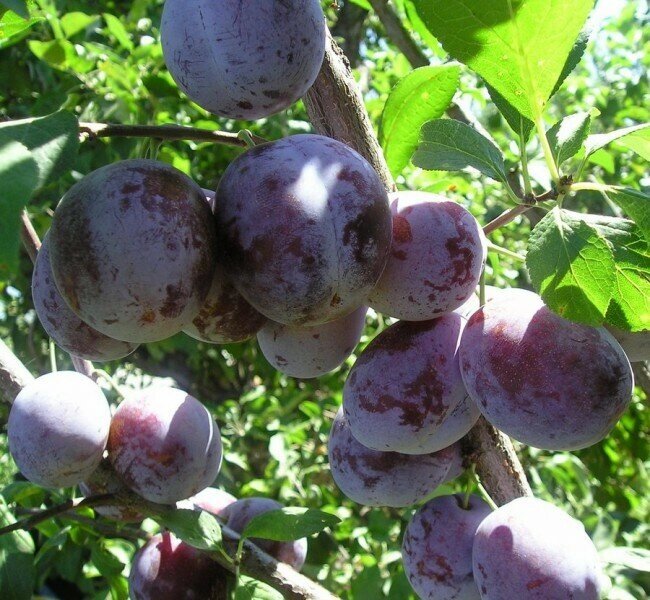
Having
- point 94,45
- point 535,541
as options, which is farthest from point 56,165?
point 94,45

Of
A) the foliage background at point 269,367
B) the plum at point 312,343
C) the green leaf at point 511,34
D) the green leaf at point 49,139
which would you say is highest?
the green leaf at point 49,139

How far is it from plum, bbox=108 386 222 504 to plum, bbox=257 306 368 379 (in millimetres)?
235

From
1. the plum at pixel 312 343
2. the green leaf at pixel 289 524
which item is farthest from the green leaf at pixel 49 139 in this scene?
the green leaf at pixel 289 524

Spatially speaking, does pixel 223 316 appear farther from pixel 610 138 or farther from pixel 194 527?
pixel 610 138

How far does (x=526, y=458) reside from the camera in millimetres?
1933

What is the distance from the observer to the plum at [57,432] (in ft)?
2.85

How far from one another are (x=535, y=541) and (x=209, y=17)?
24.8 inches

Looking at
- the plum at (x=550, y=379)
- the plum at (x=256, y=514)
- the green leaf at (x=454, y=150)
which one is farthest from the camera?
the plum at (x=256, y=514)

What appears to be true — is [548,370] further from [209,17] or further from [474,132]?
[209,17]

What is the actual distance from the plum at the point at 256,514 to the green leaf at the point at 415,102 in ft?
2.00

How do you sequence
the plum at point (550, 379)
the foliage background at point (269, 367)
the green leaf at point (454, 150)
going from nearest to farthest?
the plum at point (550, 379), the green leaf at point (454, 150), the foliage background at point (269, 367)

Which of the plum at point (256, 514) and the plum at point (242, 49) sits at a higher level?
the plum at point (242, 49)

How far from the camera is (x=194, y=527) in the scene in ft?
2.64

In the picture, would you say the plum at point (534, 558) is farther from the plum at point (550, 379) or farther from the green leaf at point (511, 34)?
the green leaf at point (511, 34)
